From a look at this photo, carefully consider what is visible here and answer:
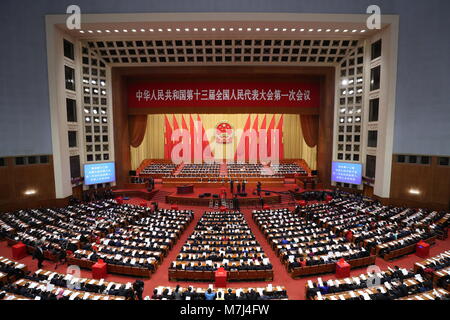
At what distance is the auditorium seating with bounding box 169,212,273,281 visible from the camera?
28.3 ft

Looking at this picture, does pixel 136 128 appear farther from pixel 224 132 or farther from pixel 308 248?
pixel 308 248

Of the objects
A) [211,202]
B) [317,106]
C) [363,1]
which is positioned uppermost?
[363,1]

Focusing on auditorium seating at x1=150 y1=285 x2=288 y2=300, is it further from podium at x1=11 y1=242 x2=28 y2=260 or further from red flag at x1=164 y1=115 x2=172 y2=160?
red flag at x1=164 y1=115 x2=172 y2=160

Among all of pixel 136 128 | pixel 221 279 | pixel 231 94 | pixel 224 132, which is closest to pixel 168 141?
pixel 224 132

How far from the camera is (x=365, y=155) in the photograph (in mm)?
19750

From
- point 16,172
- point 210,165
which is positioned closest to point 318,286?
point 16,172

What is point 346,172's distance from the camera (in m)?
20.7

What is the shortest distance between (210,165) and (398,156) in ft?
57.0

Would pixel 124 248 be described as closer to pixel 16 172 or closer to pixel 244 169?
pixel 16 172

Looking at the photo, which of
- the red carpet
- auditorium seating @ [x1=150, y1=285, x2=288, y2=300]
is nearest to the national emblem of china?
the red carpet

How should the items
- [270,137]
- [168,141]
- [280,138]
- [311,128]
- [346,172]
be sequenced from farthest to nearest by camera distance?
1. [168,141]
2. [280,138]
3. [270,137]
4. [311,128]
5. [346,172]

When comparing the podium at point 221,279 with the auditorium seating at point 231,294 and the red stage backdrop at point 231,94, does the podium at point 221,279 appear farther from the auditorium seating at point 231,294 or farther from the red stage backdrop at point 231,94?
the red stage backdrop at point 231,94

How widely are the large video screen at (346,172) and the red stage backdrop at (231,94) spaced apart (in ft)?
20.1

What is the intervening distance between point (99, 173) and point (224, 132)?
15.0 m
